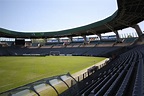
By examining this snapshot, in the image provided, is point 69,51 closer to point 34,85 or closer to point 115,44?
point 115,44

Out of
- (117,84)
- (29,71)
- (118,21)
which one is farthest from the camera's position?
(118,21)

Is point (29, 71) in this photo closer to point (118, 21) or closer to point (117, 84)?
point (117, 84)

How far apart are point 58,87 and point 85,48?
59721mm

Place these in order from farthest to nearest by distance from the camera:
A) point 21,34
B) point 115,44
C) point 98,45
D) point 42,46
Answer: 1. point 42,46
2. point 21,34
3. point 98,45
4. point 115,44

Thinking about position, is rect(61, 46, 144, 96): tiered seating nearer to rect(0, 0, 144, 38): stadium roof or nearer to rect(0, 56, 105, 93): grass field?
rect(0, 56, 105, 93): grass field

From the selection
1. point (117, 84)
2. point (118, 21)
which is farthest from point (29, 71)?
point (118, 21)

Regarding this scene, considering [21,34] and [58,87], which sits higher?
[21,34]

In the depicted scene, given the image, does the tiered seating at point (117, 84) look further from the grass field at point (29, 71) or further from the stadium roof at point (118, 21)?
the stadium roof at point (118, 21)

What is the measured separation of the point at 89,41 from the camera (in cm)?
7488

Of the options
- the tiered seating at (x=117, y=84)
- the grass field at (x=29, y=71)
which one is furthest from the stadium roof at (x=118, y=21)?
the tiered seating at (x=117, y=84)

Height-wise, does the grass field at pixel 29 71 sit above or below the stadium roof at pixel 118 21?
below

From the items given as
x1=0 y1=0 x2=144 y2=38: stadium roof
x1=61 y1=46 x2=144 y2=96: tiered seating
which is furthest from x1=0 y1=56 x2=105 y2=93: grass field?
x1=0 y1=0 x2=144 y2=38: stadium roof

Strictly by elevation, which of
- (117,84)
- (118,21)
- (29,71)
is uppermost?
(118,21)

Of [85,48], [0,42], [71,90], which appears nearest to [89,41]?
[85,48]
